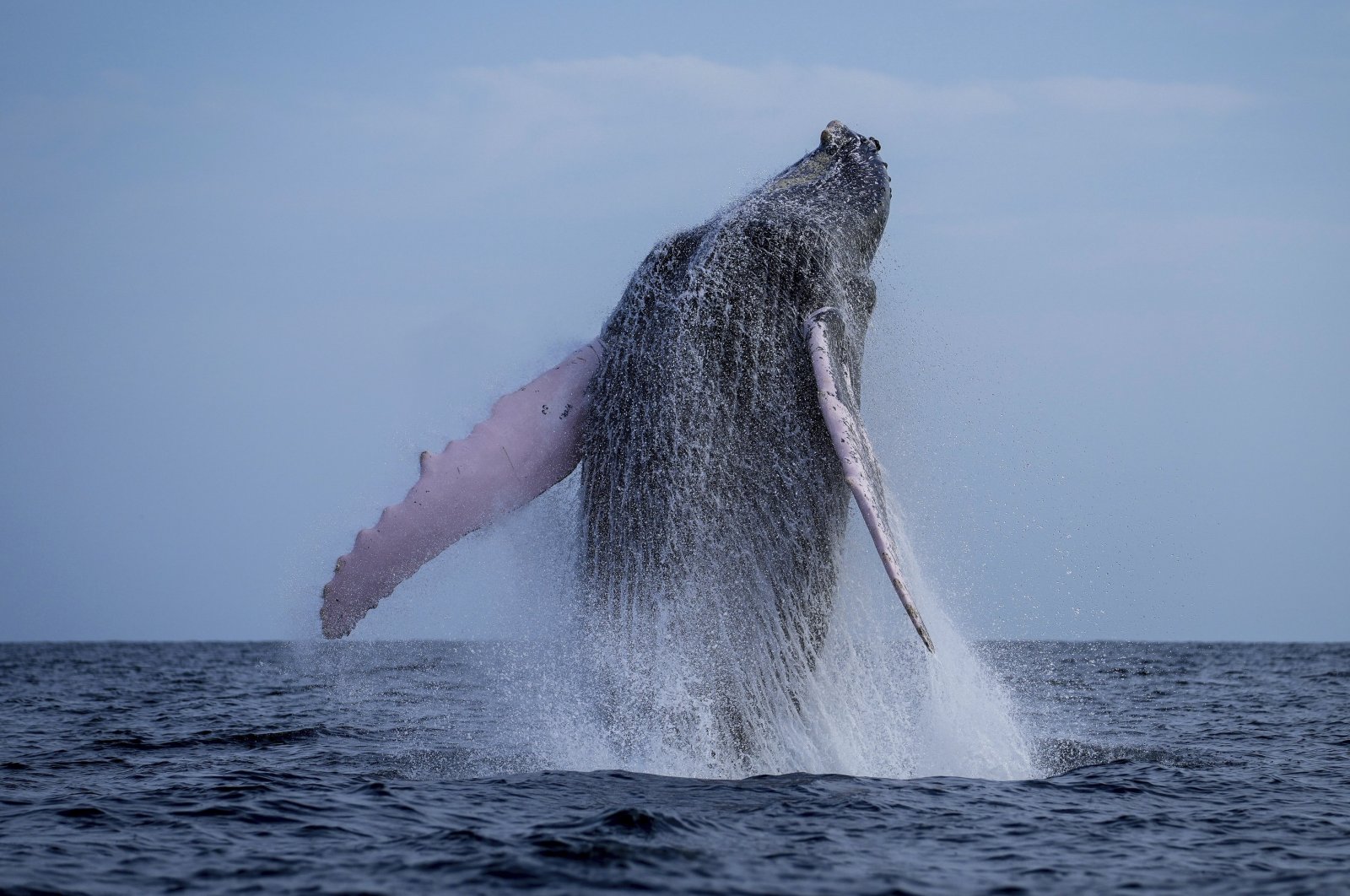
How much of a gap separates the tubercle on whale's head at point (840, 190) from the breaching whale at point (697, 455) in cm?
20

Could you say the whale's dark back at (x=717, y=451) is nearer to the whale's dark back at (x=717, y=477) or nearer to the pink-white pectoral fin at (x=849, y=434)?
the whale's dark back at (x=717, y=477)

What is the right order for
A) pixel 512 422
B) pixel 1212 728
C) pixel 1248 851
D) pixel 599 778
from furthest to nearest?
pixel 1212 728, pixel 512 422, pixel 599 778, pixel 1248 851

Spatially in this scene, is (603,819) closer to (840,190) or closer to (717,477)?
(717,477)

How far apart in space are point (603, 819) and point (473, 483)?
2830 mm

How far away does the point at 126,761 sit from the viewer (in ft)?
34.9

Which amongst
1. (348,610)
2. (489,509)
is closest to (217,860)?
(348,610)

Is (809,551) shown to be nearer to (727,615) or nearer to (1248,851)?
(727,615)

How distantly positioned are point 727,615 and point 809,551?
826 millimetres

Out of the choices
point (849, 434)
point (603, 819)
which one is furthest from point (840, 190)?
point (603, 819)

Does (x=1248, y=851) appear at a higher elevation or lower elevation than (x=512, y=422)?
lower

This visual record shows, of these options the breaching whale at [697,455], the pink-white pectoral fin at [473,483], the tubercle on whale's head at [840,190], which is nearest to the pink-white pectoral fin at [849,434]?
the breaching whale at [697,455]

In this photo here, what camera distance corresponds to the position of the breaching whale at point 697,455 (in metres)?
8.59

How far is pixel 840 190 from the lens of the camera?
9.79m

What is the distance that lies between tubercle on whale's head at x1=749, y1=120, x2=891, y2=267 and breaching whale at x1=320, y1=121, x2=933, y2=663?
0.20 meters
